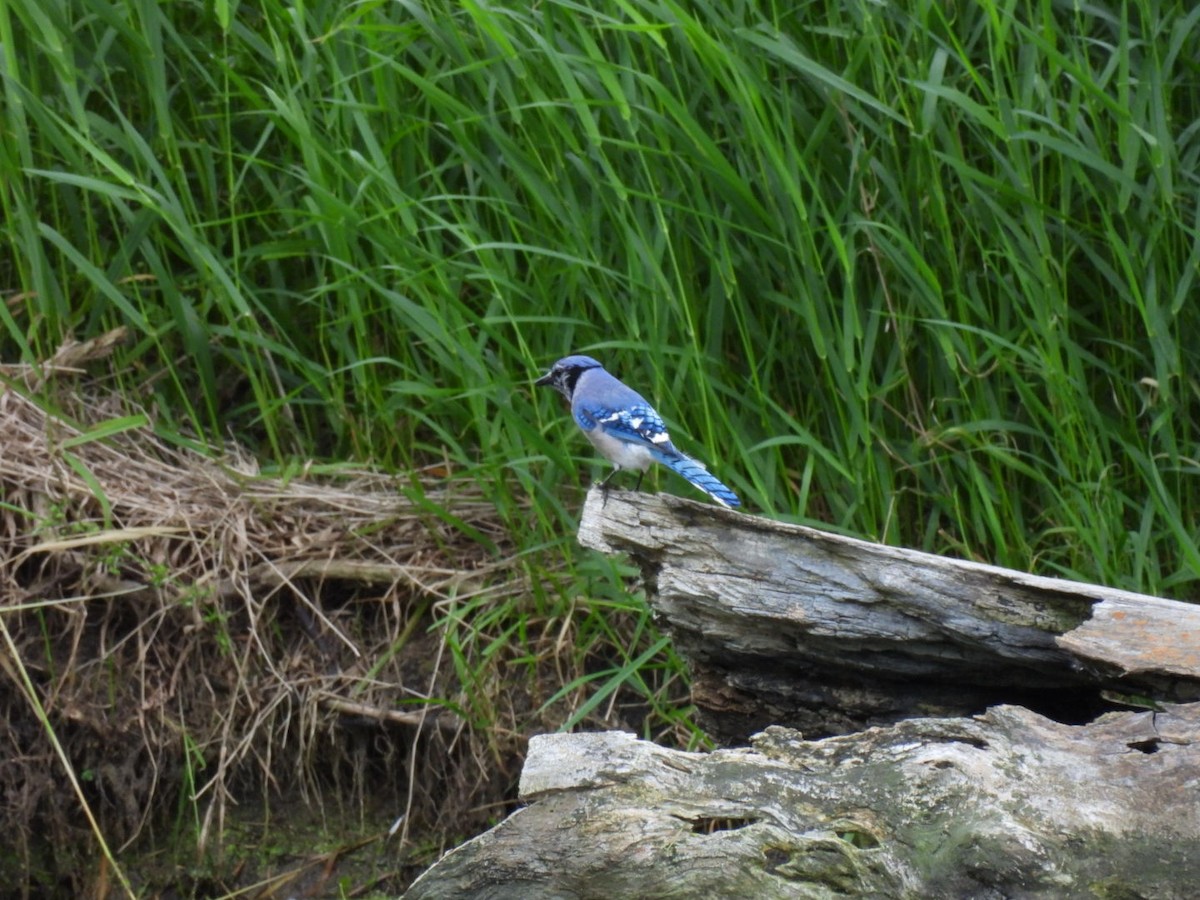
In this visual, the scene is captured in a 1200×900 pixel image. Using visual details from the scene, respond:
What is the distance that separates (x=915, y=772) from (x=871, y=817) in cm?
9

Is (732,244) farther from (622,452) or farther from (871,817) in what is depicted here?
(871,817)

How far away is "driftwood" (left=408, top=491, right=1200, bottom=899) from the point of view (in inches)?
73.7

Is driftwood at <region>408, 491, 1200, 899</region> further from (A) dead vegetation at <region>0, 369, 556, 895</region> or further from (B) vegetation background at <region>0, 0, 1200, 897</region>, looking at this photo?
(A) dead vegetation at <region>0, 369, 556, 895</region>

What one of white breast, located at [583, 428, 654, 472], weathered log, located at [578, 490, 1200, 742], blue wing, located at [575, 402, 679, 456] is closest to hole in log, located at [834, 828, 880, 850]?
weathered log, located at [578, 490, 1200, 742]

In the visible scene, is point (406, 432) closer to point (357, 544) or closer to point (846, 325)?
point (357, 544)

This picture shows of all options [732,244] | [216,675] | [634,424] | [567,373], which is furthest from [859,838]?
[216,675]

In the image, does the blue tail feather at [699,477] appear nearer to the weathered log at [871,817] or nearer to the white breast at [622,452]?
the white breast at [622,452]

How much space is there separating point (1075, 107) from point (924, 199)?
373mm

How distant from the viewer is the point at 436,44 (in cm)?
347

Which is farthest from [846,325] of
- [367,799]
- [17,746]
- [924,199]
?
[17,746]

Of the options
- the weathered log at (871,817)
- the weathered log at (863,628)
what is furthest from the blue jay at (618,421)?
the weathered log at (871,817)

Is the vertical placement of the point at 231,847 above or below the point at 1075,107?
below

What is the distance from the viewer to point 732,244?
3.42m

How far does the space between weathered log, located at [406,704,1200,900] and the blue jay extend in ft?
2.70
